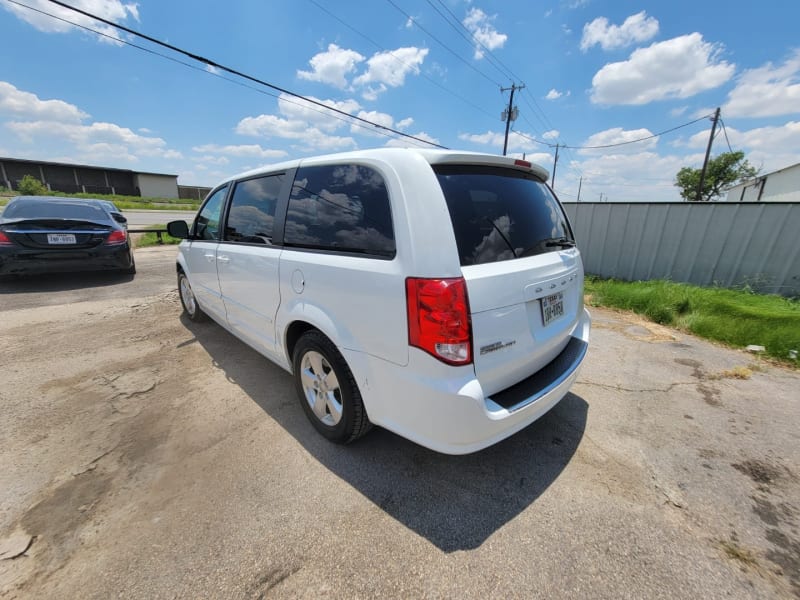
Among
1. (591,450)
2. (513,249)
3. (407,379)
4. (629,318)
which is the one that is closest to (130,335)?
(407,379)

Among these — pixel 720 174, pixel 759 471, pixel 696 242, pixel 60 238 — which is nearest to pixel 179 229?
pixel 60 238

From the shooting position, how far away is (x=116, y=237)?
6.33 m

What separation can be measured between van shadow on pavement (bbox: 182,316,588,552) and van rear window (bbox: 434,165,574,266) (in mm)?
1313

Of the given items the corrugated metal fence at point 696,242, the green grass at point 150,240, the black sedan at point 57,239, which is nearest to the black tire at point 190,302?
the black sedan at point 57,239

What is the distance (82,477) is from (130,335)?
2.62 meters

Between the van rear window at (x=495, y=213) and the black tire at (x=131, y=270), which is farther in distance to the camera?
the black tire at (x=131, y=270)

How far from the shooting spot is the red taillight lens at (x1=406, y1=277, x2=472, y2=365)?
1.51 m

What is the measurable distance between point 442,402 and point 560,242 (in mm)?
1475

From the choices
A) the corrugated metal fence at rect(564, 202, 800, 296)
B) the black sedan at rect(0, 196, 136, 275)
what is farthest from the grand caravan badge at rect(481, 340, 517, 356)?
the black sedan at rect(0, 196, 136, 275)

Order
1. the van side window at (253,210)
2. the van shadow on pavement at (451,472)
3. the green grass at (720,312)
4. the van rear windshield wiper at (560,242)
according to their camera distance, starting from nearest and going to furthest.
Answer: the van shadow on pavement at (451,472) → the van rear windshield wiper at (560,242) → the van side window at (253,210) → the green grass at (720,312)

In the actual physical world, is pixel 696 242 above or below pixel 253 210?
below

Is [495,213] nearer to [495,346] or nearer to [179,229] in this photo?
[495,346]

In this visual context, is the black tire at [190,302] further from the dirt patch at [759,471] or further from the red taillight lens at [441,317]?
the dirt patch at [759,471]

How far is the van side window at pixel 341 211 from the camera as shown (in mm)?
1754
